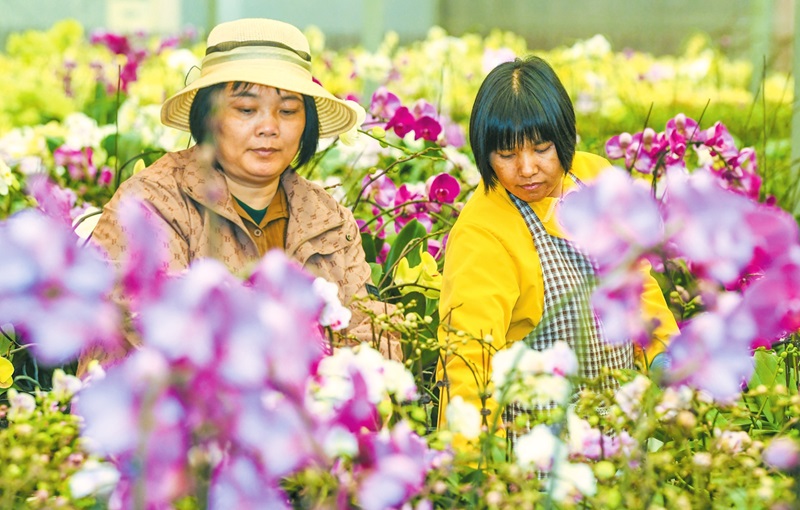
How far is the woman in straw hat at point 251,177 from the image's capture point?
6.91ft

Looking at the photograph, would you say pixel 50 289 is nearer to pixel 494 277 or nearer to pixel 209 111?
pixel 494 277

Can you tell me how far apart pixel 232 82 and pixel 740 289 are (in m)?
1.04

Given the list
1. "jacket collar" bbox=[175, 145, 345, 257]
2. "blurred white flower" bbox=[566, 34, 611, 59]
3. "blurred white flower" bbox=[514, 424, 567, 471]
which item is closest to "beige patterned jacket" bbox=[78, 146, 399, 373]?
"jacket collar" bbox=[175, 145, 345, 257]

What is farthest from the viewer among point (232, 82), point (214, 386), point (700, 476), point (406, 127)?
point (406, 127)

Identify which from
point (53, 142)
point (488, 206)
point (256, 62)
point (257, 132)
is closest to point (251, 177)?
point (257, 132)

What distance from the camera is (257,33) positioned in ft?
7.32

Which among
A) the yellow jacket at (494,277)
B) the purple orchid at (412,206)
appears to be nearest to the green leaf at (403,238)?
the purple orchid at (412,206)

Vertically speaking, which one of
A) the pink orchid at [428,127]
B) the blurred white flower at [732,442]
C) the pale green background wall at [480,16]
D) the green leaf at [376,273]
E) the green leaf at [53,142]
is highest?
the pale green background wall at [480,16]

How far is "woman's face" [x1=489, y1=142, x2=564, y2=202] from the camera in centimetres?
189

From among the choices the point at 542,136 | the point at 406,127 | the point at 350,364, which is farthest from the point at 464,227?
the point at 350,364

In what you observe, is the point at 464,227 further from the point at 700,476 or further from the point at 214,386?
the point at 214,386

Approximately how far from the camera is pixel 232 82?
216cm

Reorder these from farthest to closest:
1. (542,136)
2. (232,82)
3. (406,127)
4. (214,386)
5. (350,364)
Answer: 1. (406,127)
2. (232,82)
3. (542,136)
4. (350,364)
5. (214,386)

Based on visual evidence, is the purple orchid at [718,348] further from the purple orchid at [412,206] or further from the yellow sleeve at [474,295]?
the purple orchid at [412,206]
